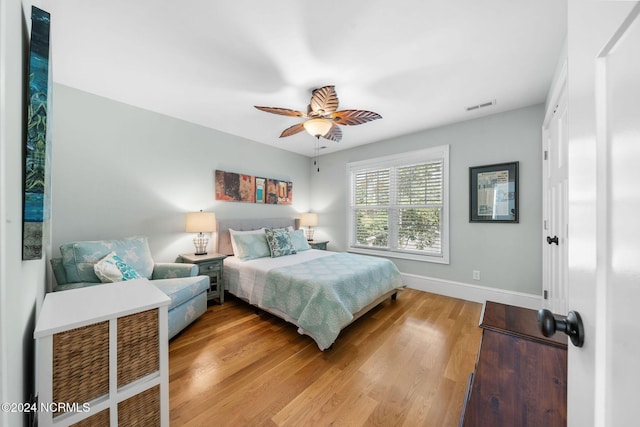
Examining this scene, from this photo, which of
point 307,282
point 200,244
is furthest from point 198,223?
point 307,282

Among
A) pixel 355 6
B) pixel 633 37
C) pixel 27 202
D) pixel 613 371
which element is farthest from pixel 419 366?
pixel 355 6

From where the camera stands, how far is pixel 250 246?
323cm

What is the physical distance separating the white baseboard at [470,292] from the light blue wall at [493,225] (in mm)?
64

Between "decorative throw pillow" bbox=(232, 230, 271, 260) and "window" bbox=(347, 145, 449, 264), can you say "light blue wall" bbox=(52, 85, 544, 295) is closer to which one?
"window" bbox=(347, 145, 449, 264)

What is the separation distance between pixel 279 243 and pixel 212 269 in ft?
3.07

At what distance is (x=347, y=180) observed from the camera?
4.46 m

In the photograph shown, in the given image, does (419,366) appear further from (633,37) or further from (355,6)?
(355,6)

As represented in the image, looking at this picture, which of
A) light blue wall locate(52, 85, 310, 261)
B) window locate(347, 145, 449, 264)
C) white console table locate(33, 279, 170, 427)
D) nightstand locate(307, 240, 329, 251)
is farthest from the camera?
nightstand locate(307, 240, 329, 251)

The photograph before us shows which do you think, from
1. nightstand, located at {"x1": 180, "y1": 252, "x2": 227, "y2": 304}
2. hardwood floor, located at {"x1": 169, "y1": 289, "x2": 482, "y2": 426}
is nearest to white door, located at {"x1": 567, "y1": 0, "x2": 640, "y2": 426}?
hardwood floor, located at {"x1": 169, "y1": 289, "x2": 482, "y2": 426}

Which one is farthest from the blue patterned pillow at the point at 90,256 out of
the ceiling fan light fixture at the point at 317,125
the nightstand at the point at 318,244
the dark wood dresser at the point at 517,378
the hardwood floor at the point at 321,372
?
the dark wood dresser at the point at 517,378

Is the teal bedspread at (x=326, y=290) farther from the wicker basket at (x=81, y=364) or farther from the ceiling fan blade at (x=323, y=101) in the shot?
the ceiling fan blade at (x=323, y=101)

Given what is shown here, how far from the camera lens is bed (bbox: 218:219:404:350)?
80.8 inches

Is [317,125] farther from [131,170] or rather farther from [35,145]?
[131,170]

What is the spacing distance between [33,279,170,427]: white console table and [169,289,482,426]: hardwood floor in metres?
0.47
